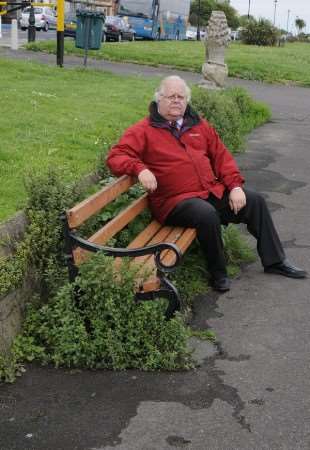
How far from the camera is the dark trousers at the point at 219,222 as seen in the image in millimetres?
5336

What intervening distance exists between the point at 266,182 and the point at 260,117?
5.45 meters

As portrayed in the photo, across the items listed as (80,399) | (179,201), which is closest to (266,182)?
(179,201)

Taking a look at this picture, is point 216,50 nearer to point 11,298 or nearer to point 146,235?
point 146,235

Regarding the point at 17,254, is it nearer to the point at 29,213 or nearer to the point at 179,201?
the point at 29,213

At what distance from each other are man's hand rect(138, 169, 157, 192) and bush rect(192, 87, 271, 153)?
4703 millimetres

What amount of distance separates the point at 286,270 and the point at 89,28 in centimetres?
1238

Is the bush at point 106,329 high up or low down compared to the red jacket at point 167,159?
down

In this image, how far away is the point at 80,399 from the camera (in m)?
3.92

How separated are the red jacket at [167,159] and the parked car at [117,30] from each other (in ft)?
117

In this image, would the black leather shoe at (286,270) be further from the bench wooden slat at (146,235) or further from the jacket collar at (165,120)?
the jacket collar at (165,120)

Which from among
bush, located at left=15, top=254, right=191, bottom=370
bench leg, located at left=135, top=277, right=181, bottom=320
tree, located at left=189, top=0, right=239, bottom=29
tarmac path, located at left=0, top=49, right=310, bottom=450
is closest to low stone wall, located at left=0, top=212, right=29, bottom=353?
bush, located at left=15, top=254, right=191, bottom=370

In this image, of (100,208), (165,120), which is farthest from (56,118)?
(100,208)

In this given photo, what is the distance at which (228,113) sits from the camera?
10922 millimetres

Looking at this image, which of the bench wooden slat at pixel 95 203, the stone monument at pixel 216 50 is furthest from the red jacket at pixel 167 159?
the stone monument at pixel 216 50
